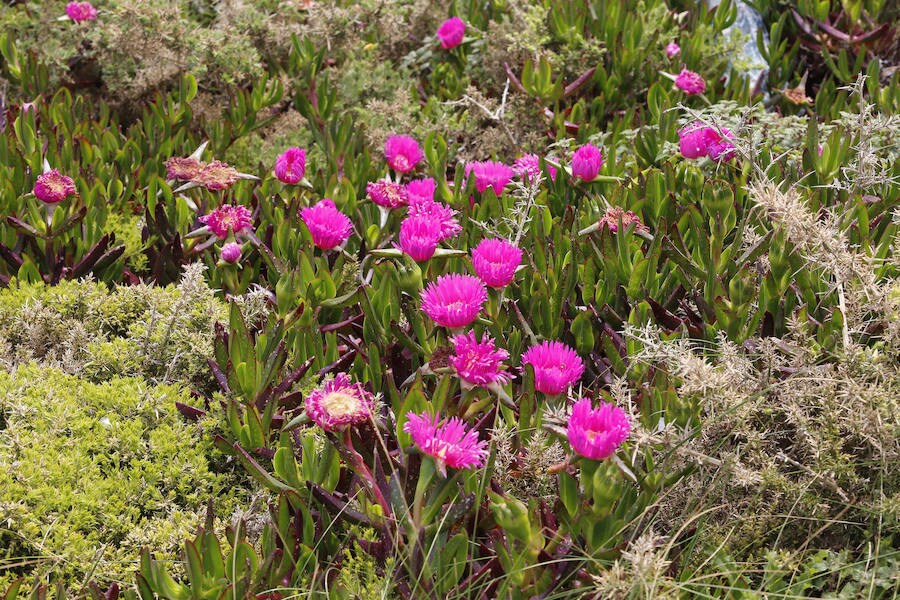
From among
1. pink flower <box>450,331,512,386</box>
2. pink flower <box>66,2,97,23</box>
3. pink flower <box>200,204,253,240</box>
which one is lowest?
pink flower <box>66,2,97,23</box>

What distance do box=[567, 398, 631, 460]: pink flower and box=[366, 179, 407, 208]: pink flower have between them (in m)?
1.31

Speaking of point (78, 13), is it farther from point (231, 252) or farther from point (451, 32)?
point (231, 252)

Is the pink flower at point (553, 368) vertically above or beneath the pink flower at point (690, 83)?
above

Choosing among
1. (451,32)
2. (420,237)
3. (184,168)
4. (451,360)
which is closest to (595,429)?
(451,360)

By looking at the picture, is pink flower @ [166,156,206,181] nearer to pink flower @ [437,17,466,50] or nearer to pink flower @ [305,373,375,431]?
pink flower @ [305,373,375,431]

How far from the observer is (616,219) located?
2531 mm

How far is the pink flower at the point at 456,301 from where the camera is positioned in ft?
6.18

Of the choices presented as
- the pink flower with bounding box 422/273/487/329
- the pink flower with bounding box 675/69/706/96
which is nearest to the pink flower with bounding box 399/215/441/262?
the pink flower with bounding box 422/273/487/329

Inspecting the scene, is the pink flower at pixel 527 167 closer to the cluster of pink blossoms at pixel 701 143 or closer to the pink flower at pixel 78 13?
the cluster of pink blossoms at pixel 701 143

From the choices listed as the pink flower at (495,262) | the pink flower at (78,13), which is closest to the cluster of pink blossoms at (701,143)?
the pink flower at (495,262)

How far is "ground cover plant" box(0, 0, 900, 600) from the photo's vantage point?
5.72 ft

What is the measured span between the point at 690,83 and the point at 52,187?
2340 millimetres

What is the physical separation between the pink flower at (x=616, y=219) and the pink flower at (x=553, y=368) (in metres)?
0.65

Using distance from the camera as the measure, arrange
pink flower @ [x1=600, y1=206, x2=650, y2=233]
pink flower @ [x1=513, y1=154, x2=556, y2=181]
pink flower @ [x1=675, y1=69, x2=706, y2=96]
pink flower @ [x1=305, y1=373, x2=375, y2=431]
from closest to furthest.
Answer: pink flower @ [x1=305, y1=373, x2=375, y2=431] → pink flower @ [x1=600, y1=206, x2=650, y2=233] → pink flower @ [x1=513, y1=154, x2=556, y2=181] → pink flower @ [x1=675, y1=69, x2=706, y2=96]
